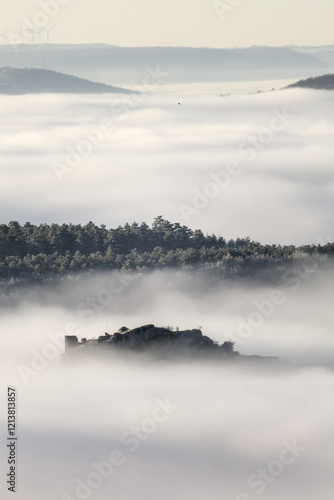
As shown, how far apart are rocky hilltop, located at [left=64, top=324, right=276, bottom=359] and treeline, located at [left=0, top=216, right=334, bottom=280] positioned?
4016 cm

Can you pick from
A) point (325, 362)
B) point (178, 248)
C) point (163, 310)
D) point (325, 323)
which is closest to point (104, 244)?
point (178, 248)

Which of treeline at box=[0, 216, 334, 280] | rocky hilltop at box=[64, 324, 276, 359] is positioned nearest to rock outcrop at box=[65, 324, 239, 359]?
rocky hilltop at box=[64, 324, 276, 359]

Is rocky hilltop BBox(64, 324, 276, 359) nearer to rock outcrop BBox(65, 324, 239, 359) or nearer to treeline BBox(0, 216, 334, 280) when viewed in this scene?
rock outcrop BBox(65, 324, 239, 359)

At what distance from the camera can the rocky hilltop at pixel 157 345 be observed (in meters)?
91.1

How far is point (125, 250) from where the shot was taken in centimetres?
15062

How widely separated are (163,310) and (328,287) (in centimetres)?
1708

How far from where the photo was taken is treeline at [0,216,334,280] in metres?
134

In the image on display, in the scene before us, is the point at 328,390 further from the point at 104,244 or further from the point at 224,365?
the point at 104,244

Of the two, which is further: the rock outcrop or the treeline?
the treeline

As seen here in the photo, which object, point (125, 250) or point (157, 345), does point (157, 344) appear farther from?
point (125, 250)

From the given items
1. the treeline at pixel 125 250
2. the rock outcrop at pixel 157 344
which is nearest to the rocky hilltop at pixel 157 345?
the rock outcrop at pixel 157 344

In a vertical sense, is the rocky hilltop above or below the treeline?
below

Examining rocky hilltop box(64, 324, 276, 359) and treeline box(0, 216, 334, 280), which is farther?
treeline box(0, 216, 334, 280)

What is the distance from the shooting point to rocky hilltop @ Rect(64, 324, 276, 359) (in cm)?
9112
